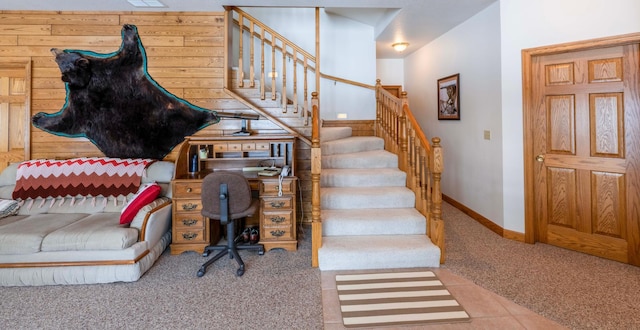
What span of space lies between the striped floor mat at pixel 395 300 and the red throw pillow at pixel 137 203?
6.45 ft

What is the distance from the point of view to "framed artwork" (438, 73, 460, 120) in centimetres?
448

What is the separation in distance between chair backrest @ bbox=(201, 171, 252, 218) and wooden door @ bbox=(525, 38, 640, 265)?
3.06 m

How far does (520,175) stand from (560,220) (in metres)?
0.60

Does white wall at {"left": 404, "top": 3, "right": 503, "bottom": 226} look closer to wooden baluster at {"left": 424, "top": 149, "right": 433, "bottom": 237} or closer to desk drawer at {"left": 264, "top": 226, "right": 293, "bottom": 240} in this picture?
wooden baluster at {"left": 424, "top": 149, "right": 433, "bottom": 237}

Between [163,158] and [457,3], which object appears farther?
[163,158]

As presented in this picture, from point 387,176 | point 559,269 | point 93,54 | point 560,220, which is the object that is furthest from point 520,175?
point 93,54

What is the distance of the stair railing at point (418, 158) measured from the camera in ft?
9.21

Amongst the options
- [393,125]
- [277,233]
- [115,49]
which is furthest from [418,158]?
[115,49]

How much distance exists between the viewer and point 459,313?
6.64ft

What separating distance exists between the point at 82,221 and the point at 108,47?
218cm

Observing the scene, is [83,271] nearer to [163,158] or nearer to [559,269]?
[163,158]

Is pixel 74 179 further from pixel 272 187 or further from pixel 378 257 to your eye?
pixel 378 257

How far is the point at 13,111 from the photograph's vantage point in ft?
12.3

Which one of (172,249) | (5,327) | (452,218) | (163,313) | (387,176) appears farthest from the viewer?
(452,218)
